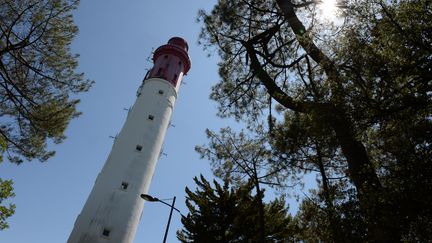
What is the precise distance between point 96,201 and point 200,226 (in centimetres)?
802

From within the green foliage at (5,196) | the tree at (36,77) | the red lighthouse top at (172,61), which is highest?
the red lighthouse top at (172,61)

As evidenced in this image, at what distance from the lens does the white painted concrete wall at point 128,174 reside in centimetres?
1986

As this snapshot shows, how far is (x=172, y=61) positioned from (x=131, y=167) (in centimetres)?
1334

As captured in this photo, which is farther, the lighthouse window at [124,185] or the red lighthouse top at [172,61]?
the red lighthouse top at [172,61]

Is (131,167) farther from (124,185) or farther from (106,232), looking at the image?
(106,232)

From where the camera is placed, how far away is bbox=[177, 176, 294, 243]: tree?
52.2ft

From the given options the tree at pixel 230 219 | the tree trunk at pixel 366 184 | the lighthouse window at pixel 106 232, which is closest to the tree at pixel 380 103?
the tree trunk at pixel 366 184

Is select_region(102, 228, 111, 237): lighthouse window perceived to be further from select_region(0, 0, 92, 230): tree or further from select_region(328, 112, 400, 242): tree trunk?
select_region(328, 112, 400, 242): tree trunk

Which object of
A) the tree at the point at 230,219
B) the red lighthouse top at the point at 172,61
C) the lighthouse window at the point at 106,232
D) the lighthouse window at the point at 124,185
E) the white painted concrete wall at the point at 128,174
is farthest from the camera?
the red lighthouse top at the point at 172,61

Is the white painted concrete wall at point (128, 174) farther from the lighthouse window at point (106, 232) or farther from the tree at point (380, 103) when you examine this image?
the tree at point (380, 103)

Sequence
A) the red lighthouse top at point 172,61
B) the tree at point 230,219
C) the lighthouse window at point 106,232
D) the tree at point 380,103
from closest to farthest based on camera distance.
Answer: the tree at point 380,103
the tree at point 230,219
the lighthouse window at point 106,232
the red lighthouse top at point 172,61

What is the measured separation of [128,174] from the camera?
22672 millimetres

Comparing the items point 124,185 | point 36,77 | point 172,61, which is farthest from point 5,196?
point 172,61

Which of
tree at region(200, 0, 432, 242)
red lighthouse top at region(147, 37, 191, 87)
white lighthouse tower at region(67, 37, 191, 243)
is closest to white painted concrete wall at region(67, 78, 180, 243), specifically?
white lighthouse tower at region(67, 37, 191, 243)
